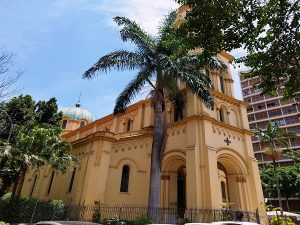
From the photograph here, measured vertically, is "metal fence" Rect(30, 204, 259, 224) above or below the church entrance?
below

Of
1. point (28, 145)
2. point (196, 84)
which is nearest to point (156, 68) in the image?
point (196, 84)

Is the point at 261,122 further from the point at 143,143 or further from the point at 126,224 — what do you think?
the point at 126,224

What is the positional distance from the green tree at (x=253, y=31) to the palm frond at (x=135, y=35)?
8302 mm

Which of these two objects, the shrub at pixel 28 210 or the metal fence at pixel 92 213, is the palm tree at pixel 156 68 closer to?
the metal fence at pixel 92 213

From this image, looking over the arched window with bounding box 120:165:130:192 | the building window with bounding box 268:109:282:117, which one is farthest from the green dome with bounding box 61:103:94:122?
the building window with bounding box 268:109:282:117

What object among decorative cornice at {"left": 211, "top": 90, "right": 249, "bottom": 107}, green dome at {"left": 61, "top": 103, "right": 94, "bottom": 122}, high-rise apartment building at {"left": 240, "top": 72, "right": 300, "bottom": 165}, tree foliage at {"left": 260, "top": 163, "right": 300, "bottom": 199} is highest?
high-rise apartment building at {"left": 240, "top": 72, "right": 300, "bottom": 165}

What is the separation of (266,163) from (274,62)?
188 feet

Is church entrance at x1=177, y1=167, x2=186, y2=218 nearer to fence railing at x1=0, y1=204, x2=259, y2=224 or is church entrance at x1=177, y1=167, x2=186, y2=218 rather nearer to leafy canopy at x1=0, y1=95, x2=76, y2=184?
fence railing at x1=0, y1=204, x2=259, y2=224

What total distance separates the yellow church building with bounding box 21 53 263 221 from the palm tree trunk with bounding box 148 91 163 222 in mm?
3323

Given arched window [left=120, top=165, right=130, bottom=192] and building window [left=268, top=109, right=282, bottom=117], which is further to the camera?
building window [left=268, top=109, right=282, bottom=117]

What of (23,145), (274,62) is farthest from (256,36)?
(23,145)

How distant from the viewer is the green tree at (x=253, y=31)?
8336 millimetres

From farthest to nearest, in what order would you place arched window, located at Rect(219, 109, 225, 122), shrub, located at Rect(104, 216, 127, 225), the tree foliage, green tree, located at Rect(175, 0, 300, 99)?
the tree foliage, arched window, located at Rect(219, 109, 225, 122), shrub, located at Rect(104, 216, 127, 225), green tree, located at Rect(175, 0, 300, 99)

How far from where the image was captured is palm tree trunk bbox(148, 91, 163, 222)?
45.5 ft
